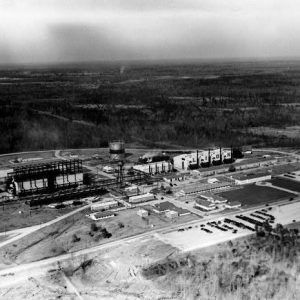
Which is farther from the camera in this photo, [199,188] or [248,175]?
[248,175]

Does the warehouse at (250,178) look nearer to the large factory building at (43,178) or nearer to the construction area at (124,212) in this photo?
the construction area at (124,212)

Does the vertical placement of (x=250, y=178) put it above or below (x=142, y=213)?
below

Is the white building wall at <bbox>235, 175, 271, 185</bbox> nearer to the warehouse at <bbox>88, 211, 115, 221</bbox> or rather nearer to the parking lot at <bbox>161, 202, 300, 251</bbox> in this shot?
the parking lot at <bbox>161, 202, 300, 251</bbox>

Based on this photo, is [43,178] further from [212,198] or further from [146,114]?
[146,114]

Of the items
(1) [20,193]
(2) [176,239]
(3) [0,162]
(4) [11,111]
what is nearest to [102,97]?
(4) [11,111]

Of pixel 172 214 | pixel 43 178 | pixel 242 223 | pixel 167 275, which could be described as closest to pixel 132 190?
pixel 43 178


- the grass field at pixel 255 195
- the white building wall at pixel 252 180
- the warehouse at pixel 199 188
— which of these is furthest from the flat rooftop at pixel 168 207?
the white building wall at pixel 252 180

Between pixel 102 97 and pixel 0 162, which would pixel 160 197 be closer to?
pixel 0 162
